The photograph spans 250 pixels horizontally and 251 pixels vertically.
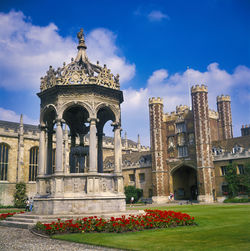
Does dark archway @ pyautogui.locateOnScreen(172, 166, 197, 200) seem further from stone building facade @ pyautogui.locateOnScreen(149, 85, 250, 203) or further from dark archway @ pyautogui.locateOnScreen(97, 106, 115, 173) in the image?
dark archway @ pyautogui.locateOnScreen(97, 106, 115, 173)

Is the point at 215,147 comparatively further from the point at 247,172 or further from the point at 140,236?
the point at 140,236

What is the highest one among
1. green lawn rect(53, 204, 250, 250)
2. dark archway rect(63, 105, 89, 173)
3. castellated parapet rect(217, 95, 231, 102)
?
castellated parapet rect(217, 95, 231, 102)

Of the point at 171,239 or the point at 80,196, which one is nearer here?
the point at 171,239

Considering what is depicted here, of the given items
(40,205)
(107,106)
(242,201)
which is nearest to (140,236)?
(40,205)

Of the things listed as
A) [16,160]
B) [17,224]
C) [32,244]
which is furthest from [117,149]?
[16,160]

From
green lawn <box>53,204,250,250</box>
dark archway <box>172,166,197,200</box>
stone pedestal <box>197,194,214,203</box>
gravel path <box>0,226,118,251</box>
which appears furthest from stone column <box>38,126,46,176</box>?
dark archway <box>172,166,197,200</box>

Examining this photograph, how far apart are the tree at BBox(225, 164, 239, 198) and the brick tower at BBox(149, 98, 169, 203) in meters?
10.4

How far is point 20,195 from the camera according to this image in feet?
150

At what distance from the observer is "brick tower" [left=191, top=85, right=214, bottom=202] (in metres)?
45.8

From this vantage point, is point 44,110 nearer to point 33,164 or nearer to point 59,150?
point 59,150

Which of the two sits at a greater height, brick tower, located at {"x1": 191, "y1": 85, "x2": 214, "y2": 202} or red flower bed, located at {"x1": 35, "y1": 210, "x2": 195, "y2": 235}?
brick tower, located at {"x1": 191, "y1": 85, "x2": 214, "y2": 202}

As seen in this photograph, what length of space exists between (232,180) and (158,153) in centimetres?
1293

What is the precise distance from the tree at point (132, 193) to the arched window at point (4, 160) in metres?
19.7

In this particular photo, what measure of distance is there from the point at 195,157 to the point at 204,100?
920cm
